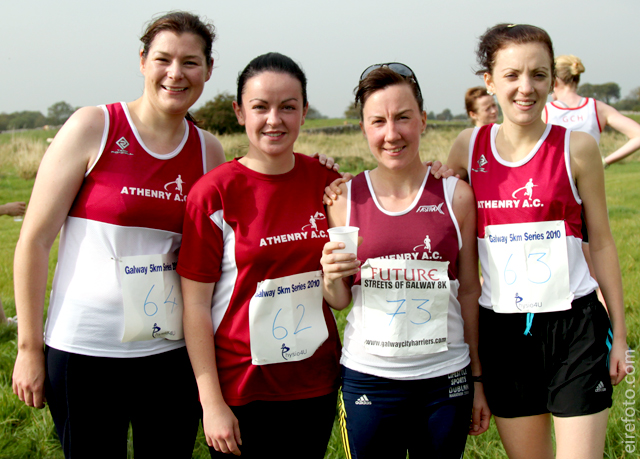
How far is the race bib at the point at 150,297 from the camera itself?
7.43ft

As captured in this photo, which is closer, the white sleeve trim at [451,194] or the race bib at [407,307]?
the race bib at [407,307]

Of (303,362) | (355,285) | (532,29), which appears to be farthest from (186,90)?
(532,29)

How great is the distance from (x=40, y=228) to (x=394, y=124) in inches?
65.4

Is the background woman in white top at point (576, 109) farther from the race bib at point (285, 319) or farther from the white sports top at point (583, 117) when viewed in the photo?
the race bib at point (285, 319)

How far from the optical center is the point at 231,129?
29.9 m

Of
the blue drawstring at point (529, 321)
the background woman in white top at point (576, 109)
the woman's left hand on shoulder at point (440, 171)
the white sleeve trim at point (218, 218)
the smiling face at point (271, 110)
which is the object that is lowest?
the blue drawstring at point (529, 321)

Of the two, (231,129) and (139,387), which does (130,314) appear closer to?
(139,387)

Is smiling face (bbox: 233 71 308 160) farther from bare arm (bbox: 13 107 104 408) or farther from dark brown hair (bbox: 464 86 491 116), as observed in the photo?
dark brown hair (bbox: 464 86 491 116)

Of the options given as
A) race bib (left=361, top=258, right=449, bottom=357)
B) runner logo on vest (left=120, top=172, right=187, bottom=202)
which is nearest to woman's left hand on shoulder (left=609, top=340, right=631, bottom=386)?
race bib (left=361, top=258, right=449, bottom=357)

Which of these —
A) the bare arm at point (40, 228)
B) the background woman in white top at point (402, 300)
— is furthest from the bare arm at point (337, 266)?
the bare arm at point (40, 228)

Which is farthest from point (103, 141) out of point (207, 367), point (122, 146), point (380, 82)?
point (380, 82)

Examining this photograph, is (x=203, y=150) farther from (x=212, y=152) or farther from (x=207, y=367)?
(x=207, y=367)

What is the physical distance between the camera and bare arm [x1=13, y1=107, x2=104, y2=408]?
2.23 metres

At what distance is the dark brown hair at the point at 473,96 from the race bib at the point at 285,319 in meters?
4.20
